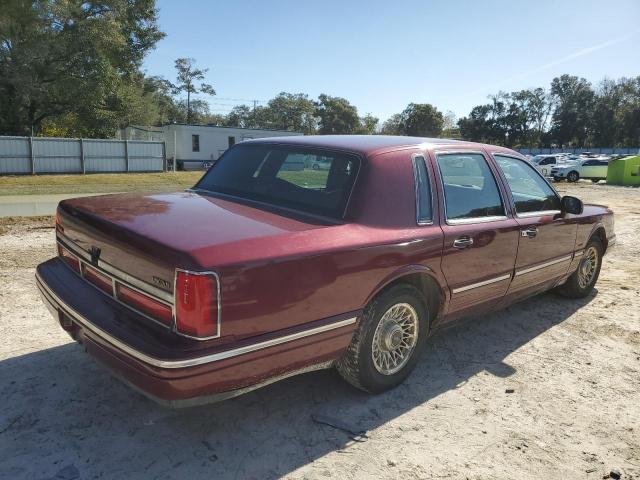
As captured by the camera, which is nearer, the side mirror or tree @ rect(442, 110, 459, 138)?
the side mirror

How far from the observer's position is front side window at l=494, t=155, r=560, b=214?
164 inches

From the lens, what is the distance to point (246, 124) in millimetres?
92375

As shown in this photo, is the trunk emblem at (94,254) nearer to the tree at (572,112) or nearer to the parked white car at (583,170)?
the parked white car at (583,170)

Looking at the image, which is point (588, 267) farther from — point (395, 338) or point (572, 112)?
point (572, 112)

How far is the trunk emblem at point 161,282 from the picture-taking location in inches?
91.0

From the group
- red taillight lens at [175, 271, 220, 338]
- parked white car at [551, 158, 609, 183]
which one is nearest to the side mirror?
red taillight lens at [175, 271, 220, 338]

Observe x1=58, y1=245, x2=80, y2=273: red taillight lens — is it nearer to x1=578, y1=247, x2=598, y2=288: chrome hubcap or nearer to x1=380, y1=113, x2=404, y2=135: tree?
x1=578, y1=247, x2=598, y2=288: chrome hubcap

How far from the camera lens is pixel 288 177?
3.49 metres

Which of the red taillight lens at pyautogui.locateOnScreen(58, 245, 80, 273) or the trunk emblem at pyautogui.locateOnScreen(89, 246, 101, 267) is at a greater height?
the trunk emblem at pyautogui.locateOnScreen(89, 246, 101, 267)

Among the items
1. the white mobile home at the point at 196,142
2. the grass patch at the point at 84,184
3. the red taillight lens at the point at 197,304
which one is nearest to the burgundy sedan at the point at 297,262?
the red taillight lens at the point at 197,304

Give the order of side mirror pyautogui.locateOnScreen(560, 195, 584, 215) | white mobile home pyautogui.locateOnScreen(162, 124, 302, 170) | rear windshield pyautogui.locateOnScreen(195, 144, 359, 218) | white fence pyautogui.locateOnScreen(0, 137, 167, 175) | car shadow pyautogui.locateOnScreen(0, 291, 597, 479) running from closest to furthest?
car shadow pyautogui.locateOnScreen(0, 291, 597, 479)
rear windshield pyautogui.locateOnScreen(195, 144, 359, 218)
side mirror pyautogui.locateOnScreen(560, 195, 584, 215)
white fence pyautogui.locateOnScreen(0, 137, 167, 175)
white mobile home pyautogui.locateOnScreen(162, 124, 302, 170)

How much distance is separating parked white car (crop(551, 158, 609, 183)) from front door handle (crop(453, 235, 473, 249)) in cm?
2872

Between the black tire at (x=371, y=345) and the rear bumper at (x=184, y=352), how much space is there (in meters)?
0.16

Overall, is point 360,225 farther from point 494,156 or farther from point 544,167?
point 544,167
